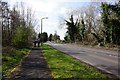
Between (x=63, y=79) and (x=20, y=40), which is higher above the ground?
(x=20, y=40)

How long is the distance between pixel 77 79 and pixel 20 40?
1518cm

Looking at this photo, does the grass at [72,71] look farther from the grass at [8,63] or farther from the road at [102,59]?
the grass at [8,63]

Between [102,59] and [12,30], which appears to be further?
[12,30]

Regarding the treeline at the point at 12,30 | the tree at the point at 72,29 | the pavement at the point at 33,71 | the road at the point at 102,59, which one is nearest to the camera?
the pavement at the point at 33,71

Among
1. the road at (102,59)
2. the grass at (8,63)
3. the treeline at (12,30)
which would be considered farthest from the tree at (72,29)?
the grass at (8,63)

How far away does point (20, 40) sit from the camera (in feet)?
61.5

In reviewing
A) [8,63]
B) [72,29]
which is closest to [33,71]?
[8,63]

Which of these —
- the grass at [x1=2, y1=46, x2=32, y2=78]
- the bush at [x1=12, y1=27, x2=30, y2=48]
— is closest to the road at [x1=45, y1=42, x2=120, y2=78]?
the grass at [x1=2, y1=46, x2=32, y2=78]

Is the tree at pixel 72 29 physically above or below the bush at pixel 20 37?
above

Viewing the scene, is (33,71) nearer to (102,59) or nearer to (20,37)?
(102,59)

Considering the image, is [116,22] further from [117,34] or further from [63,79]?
[63,79]

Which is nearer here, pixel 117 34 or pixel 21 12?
pixel 117 34

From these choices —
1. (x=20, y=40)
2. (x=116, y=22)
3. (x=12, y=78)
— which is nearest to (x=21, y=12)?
(x=20, y=40)

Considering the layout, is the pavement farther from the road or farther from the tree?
the tree
